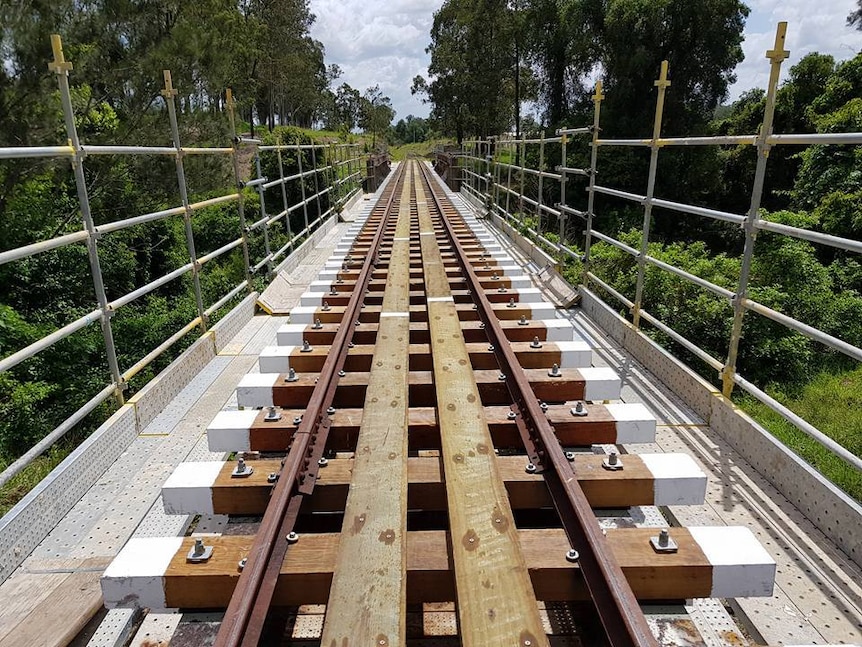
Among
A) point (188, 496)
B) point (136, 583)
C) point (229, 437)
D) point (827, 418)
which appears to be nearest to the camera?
point (136, 583)

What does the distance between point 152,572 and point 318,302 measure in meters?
3.66

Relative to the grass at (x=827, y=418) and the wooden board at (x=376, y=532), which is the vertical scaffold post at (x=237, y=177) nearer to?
the wooden board at (x=376, y=532)

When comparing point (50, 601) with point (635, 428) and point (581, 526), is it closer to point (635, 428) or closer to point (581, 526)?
point (581, 526)

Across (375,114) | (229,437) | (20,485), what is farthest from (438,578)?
(375,114)

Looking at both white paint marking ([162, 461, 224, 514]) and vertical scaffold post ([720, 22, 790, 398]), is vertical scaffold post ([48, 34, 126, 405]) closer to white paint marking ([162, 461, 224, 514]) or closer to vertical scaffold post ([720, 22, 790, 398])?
white paint marking ([162, 461, 224, 514])

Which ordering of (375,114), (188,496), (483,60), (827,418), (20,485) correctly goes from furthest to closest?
(375,114) < (483,60) < (827,418) < (20,485) < (188,496)

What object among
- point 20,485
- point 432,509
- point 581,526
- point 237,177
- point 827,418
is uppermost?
point 237,177

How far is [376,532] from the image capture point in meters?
2.18

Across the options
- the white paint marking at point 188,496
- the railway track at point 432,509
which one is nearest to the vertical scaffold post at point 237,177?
the railway track at point 432,509

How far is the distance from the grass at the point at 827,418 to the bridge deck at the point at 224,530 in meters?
0.90

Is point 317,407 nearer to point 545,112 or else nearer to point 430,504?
point 430,504

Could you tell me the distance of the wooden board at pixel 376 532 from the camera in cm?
179

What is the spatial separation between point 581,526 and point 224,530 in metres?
1.54

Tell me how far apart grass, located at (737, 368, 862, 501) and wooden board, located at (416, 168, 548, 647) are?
2.18 m
